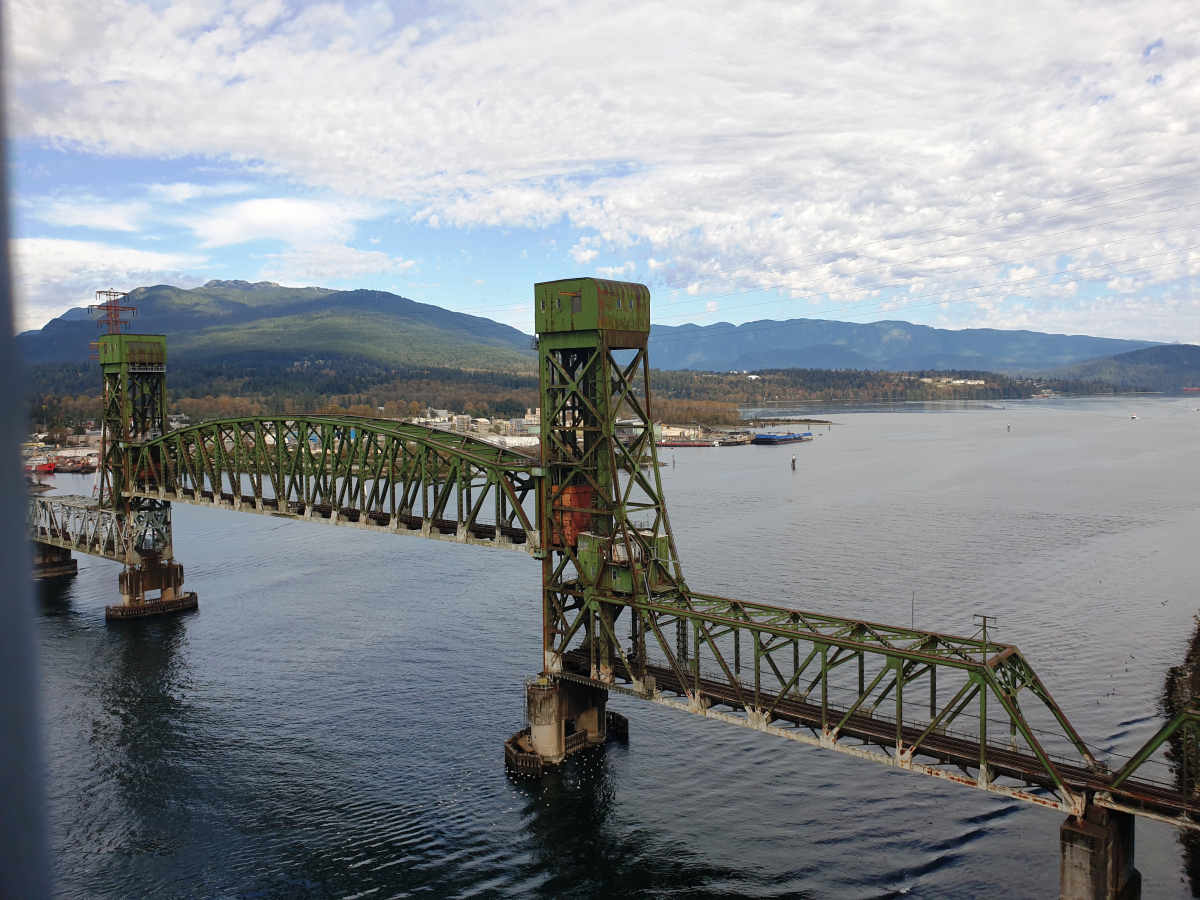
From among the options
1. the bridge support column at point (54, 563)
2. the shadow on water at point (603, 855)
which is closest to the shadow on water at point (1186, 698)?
the shadow on water at point (603, 855)

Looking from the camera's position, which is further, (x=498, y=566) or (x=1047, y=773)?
(x=498, y=566)

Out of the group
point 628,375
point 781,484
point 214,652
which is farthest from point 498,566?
point 781,484

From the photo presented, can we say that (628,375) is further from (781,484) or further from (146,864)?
(781,484)

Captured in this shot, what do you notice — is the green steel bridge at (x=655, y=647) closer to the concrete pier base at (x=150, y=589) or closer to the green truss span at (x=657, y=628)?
the green truss span at (x=657, y=628)

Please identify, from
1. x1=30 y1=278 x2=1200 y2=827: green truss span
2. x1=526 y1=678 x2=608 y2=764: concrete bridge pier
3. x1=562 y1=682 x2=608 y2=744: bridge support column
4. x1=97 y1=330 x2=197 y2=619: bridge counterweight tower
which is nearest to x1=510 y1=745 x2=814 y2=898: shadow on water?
x1=526 y1=678 x2=608 y2=764: concrete bridge pier

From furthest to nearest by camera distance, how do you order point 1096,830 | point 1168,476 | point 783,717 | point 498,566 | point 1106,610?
point 1168,476 < point 498,566 < point 1106,610 < point 783,717 < point 1096,830

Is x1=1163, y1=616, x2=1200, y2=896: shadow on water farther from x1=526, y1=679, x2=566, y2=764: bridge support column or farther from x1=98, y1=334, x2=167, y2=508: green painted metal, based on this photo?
x1=98, y1=334, x2=167, y2=508: green painted metal
